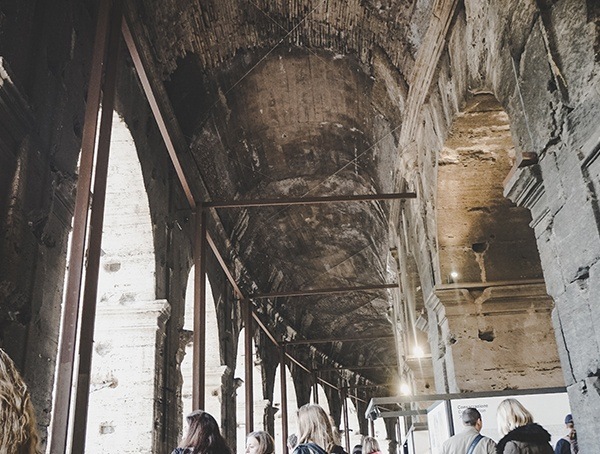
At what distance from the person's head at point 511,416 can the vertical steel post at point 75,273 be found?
109 inches

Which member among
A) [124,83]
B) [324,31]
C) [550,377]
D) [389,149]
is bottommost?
[550,377]

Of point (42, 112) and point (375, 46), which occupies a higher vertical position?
point (375, 46)

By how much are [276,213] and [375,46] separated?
576 cm

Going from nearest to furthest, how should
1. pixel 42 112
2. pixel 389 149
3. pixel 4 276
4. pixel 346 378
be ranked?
1. pixel 4 276
2. pixel 42 112
3. pixel 389 149
4. pixel 346 378

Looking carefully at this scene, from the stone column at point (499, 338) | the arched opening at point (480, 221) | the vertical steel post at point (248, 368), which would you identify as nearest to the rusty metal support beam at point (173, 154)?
the vertical steel post at point (248, 368)

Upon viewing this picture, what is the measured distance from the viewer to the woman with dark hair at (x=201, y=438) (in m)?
3.15

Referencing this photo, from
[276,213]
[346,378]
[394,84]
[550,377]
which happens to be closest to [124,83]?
[394,84]

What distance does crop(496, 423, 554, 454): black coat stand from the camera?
3760 mm

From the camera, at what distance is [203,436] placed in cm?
317

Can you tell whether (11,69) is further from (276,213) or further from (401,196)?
(276,213)

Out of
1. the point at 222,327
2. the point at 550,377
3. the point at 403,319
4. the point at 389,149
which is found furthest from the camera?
the point at 403,319

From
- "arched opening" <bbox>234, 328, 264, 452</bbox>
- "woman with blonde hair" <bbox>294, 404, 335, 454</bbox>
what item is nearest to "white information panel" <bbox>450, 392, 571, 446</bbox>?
"woman with blonde hair" <bbox>294, 404, 335, 454</bbox>

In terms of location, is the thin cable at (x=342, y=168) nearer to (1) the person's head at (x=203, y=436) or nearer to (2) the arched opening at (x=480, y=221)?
(2) the arched opening at (x=480, y=221)

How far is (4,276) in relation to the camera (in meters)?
3.80
